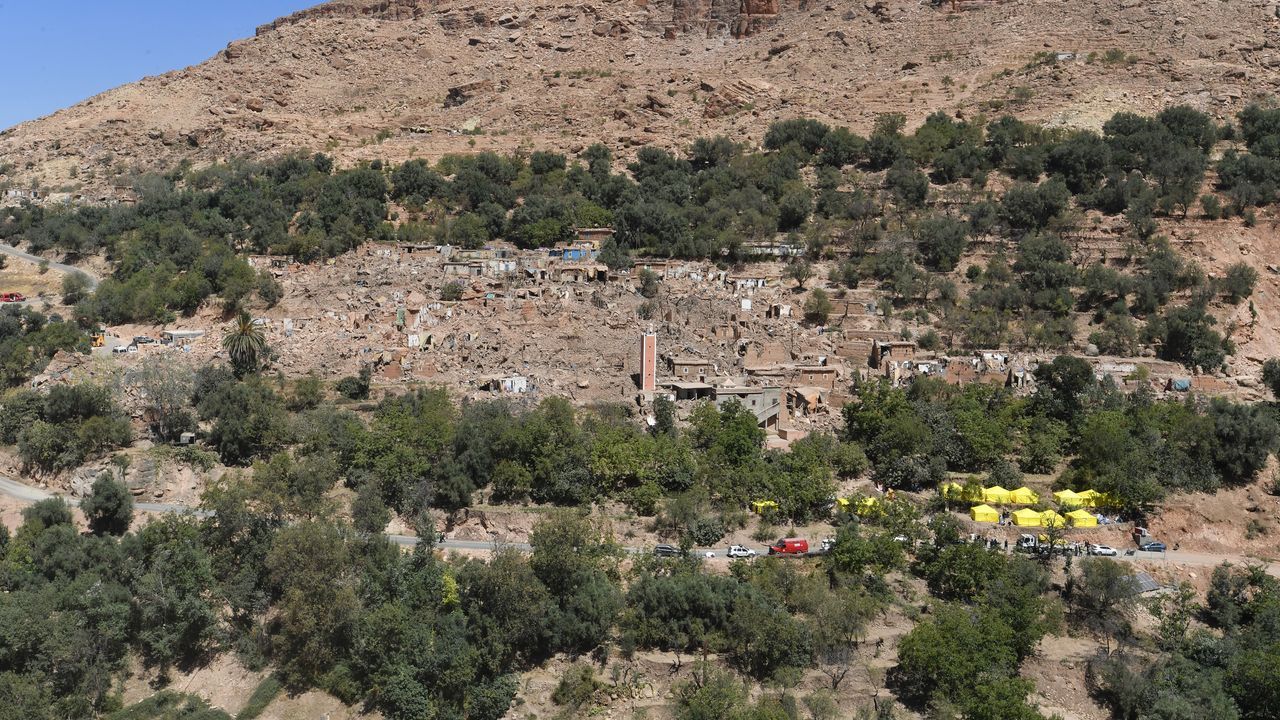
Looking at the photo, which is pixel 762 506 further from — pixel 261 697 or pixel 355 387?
pixel 355 387

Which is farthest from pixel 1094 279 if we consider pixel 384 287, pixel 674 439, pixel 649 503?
pixel 384 287

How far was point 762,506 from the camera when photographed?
21.6 metres

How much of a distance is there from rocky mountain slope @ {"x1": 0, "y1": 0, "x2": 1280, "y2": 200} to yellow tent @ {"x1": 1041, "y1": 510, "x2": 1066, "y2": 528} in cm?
2729

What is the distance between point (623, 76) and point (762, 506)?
35073mm

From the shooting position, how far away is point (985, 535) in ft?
68.5

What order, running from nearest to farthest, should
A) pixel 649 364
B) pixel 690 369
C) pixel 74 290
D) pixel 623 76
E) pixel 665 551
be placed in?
pixel 665 551 → pixel 649 364 → pixel 690 369 → pixel 74 290 → pixel 623 76

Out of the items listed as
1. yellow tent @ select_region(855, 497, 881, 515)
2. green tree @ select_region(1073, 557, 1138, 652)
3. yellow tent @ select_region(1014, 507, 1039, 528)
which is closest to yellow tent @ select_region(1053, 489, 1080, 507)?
yellow tent @ select_region(1014, 507, 1039, 528)

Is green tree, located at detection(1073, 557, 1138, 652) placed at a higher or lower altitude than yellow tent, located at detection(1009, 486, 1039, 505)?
lower

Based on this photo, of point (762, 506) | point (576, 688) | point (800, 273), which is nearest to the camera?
point (576, 688)

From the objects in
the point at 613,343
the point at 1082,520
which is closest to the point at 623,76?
the point at 613,343

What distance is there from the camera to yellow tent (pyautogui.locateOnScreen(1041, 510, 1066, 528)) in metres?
20.8

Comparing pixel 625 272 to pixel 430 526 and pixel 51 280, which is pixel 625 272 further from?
pixel 51 280

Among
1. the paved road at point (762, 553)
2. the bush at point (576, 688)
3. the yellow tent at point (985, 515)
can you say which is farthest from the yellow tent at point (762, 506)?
the bush at point (576, 688)

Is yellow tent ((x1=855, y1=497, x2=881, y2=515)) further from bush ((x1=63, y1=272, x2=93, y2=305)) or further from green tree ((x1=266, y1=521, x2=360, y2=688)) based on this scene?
bush ((x1=63, y1=272, x2=93, y2=305))
